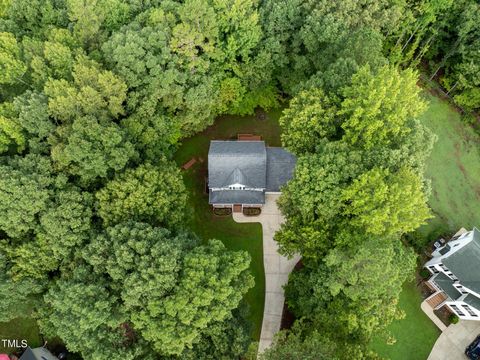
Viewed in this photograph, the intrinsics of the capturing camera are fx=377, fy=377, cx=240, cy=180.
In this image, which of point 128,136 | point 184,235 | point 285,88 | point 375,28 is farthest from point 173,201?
point 375,28

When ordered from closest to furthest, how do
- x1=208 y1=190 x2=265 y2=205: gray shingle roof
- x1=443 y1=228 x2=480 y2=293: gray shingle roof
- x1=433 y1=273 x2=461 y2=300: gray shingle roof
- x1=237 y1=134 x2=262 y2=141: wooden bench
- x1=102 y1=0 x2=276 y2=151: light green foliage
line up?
x1=102 y1=0 x2=276 y2=151: light green foliage → x1=443 y1=228 x2=480 y2=293: gray shingle roof → x1=433 y1=273 x2=461 y2=300: gray shingle roof → x1=208 y1=190 x2=265 y2=205: gray shingle roof → x1=237 y1=134 x2=262 y2=141: wooden bench

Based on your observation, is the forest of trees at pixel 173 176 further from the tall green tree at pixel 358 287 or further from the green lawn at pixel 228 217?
the green lawn at pixel 228 217

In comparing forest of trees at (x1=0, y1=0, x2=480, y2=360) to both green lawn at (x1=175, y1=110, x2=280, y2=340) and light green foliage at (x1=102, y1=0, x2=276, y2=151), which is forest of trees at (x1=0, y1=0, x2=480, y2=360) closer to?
light green foliage at (x1=102, y1=0, x2=276, y2=151)

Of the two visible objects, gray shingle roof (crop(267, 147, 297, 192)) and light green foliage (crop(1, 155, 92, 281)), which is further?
gray shingle roof (crop(267, 147, 297, 192))

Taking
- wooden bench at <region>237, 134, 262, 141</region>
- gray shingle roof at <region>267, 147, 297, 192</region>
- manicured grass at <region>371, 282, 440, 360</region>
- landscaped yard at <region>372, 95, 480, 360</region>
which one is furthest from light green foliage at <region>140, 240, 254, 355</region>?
wooden bench at <region>237, 134, 262, 141</region>

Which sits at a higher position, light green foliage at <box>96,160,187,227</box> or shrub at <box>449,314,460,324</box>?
light green foliage at <box>96,160,187,227</box>

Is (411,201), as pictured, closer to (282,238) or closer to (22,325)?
(282,238)

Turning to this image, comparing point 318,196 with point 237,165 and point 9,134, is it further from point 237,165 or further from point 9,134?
point 9,134

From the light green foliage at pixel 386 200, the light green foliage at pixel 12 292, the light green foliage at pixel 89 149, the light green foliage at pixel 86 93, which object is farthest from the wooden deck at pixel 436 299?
the light green foliage at pixel 12 292

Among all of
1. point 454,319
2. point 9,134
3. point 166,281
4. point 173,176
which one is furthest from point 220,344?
point 9,134
